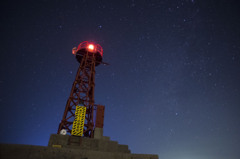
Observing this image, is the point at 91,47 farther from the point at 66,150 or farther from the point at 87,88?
the point at 66,150

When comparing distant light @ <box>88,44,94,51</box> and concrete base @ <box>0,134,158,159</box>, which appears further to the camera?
distant light @ <box>88,44,94,51</box>

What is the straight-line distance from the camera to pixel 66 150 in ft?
37.9

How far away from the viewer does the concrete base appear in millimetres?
10438

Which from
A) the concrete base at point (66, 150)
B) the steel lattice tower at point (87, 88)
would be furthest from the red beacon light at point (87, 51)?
the concrete base at point (66, 150)

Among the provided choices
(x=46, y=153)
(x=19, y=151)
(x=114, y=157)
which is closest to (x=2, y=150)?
(x=19, y=151)

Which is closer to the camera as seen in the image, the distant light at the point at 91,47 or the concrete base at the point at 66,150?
the concrete base at the point at 66,150

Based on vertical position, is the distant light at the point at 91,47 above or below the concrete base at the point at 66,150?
above

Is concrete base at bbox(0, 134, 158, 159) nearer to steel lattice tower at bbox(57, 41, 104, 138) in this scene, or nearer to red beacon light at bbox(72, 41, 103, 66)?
steel lattice tower at bbox(57, 41, 104, 138)

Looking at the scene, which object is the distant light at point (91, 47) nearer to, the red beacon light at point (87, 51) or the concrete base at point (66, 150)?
the red beacon light at point (87, 51)

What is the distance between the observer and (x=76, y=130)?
17188 mm

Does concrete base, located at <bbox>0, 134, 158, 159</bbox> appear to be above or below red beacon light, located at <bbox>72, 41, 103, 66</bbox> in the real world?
below

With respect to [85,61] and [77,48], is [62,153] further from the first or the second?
[77,48]

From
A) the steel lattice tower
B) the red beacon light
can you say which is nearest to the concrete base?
the steel lattice tower

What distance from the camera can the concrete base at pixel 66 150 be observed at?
34.2 ft
